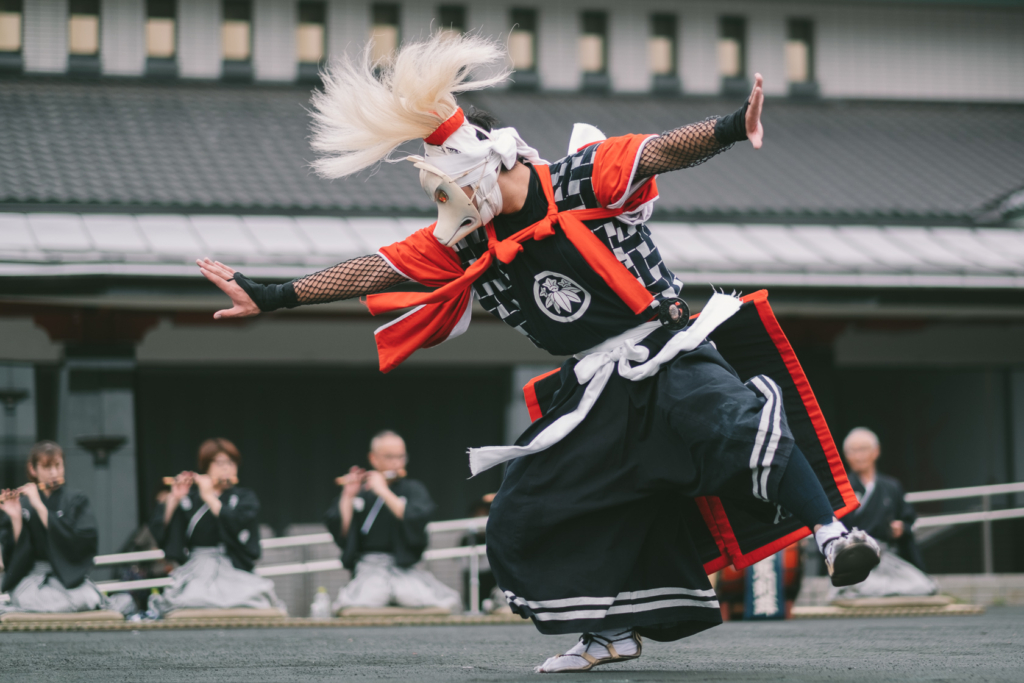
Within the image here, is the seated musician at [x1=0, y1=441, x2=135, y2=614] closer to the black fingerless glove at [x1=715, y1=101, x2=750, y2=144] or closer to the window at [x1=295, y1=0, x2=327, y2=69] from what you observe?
the black fingerless glove at [x1=715, y1=101, x2=750, y2=144]

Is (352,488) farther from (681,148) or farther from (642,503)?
(681,148)

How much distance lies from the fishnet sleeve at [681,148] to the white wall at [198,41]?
30.0 feet

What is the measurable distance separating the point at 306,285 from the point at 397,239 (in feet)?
17.7

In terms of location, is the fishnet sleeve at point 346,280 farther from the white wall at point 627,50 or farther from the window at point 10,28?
the white wall at point 627,50

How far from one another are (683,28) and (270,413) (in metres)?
6.09

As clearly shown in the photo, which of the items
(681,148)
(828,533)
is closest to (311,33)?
(681,148)

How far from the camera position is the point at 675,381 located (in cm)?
297

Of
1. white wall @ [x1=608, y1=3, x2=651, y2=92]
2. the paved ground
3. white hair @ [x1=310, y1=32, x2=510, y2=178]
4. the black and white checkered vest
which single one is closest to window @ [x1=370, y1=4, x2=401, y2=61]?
white wall @ [x1=608, y1=3, x2=651, y2=92]

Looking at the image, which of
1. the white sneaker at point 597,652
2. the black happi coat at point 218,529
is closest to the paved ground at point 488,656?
the white sneaker at point 597,652

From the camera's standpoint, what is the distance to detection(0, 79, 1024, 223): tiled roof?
29.9ft

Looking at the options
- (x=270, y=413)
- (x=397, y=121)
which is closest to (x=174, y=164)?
(x=270, y=413)

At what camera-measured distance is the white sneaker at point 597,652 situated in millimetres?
3078

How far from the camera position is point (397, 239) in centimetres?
858

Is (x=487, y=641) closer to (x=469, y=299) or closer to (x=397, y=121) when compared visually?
(x=469, y=299)
